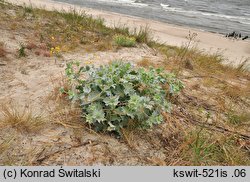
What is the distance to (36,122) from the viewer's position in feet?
9.52

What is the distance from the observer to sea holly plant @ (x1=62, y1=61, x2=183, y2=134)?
9.35 feet

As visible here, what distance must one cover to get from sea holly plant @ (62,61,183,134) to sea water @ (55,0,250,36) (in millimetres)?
13221

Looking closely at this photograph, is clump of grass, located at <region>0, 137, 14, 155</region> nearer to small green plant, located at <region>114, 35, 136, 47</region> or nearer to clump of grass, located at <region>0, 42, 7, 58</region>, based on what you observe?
clump of grass, located at <region>0, 42, 7, 58</region>

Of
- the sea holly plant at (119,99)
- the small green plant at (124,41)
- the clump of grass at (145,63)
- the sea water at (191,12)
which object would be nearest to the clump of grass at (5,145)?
the sea holly plant at (119,99)

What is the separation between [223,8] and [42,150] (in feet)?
74.4

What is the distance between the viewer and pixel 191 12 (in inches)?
798

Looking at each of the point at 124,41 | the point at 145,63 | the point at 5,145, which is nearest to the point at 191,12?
the point at 124,41

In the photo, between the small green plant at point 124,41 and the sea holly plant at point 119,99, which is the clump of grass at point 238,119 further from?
the small green plant at point 124,41

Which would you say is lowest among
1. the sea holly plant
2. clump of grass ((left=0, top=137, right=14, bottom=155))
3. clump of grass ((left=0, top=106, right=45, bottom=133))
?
clump of grass ((left=0, top=137, right=14, bottom=155))

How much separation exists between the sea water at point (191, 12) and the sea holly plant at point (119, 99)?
43.4 feet

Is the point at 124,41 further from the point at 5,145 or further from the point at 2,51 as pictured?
the point at 5,145

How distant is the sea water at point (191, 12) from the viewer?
16.8 metres

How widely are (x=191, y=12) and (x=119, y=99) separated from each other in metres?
18.6

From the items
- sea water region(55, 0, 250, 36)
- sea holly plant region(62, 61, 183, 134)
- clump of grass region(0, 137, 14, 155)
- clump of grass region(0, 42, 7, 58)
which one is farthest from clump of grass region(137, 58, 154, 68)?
sea water region(55, 0, 250, 36)
